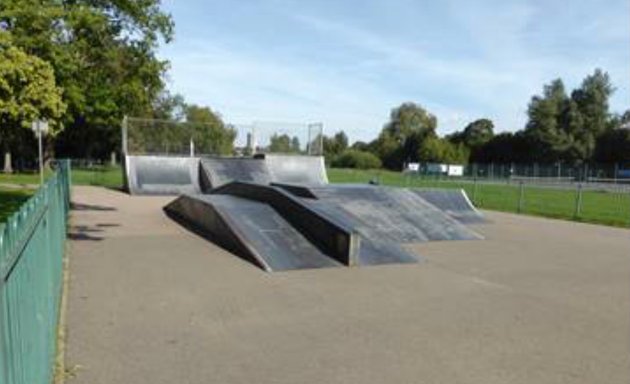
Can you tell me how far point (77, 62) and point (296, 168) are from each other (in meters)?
10.4

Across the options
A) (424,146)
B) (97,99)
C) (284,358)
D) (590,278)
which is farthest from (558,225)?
(424,146)

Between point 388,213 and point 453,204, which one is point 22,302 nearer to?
point 388,213

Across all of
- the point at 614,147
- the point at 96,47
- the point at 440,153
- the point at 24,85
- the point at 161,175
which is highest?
the point at 96,47

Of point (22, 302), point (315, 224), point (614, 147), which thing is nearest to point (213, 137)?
point (315, 224)

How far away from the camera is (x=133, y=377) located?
560 cm

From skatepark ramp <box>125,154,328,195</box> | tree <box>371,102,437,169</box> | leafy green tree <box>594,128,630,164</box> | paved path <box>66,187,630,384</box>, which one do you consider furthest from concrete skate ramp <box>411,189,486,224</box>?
tree <box>371,102,437,169</box>

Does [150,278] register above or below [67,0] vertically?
below

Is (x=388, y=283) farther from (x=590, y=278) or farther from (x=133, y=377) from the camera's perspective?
(x=133, y=377)

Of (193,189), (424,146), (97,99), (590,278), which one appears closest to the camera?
(590,278)

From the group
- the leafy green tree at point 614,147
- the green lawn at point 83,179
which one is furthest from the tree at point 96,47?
the leafy green tree at point 614,147

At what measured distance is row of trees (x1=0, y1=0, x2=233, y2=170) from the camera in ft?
51.8

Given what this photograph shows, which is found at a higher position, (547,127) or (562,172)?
(547,127)

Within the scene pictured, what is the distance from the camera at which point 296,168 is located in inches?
1221

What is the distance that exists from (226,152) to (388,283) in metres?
25.1
